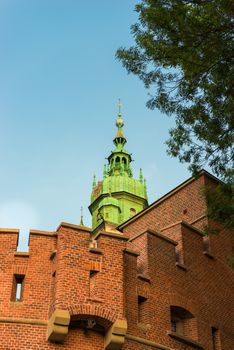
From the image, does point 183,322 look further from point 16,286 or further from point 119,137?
point 119,137

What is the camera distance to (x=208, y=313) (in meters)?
20.4

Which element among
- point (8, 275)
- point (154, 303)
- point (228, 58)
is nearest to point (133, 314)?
point (154, 303)

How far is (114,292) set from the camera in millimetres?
17219

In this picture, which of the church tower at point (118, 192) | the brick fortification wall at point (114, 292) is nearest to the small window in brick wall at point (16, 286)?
the brick fortification wall at point (114, 292)

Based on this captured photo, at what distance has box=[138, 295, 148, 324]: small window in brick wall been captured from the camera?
18.3 meters

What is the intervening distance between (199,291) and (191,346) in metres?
1.95

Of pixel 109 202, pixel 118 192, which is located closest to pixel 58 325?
pixel 109 202

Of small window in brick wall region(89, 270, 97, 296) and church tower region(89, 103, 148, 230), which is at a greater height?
church tower region(89, 103, 148, 230)

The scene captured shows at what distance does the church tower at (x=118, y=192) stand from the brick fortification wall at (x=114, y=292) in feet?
140

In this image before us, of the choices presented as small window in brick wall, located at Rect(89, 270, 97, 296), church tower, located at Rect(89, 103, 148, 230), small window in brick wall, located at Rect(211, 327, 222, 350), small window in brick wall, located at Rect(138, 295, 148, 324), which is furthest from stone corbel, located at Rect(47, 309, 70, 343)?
church tower, located at Rect(89, 103, 148, 230)

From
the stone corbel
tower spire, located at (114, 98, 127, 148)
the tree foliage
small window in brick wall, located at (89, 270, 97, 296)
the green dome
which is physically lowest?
the stone corbel

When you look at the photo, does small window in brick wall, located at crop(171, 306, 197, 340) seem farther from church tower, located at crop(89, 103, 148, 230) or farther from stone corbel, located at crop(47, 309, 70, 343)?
church tower, located at crop(89, 103, 148, 230)

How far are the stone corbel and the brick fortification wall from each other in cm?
2

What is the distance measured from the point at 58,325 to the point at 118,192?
5201 cm
